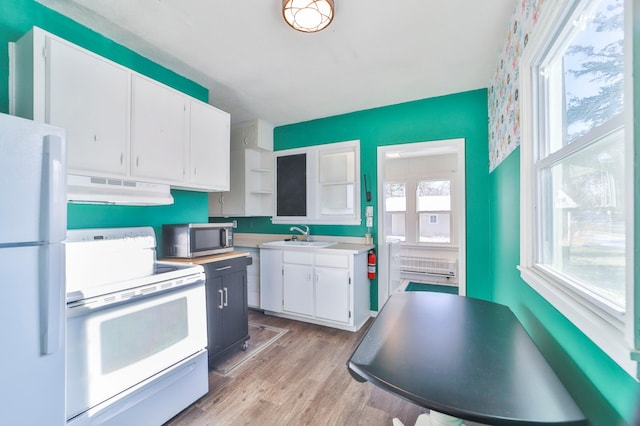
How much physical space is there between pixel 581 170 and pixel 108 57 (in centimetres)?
287

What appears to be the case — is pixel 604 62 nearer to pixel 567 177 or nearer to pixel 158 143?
pixel 567 177

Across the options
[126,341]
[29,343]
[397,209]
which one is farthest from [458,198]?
[29,343]

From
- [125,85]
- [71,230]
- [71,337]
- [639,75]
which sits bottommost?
[71,337]

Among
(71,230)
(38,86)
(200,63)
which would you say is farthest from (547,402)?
(200,63)

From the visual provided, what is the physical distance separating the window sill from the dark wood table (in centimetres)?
15

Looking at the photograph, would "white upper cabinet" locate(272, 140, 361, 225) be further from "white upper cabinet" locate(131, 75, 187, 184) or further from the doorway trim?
"white upper cabinet" locate(131, 75, 187, 184)

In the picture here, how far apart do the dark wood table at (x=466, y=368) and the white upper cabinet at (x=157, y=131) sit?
1910mm

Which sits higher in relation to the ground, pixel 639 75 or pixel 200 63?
pixel 200 63

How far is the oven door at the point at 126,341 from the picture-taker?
1.23m

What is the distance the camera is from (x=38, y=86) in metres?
1.47

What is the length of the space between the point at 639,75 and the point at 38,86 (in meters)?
2.45

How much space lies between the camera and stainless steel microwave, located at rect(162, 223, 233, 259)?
7.27 feet

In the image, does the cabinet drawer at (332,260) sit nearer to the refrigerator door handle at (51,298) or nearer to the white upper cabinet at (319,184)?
the white upper cabinet at (319,184)

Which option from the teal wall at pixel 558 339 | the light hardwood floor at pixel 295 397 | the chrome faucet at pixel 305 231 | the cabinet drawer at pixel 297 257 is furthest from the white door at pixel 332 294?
the teal wall at pixel 558 339
